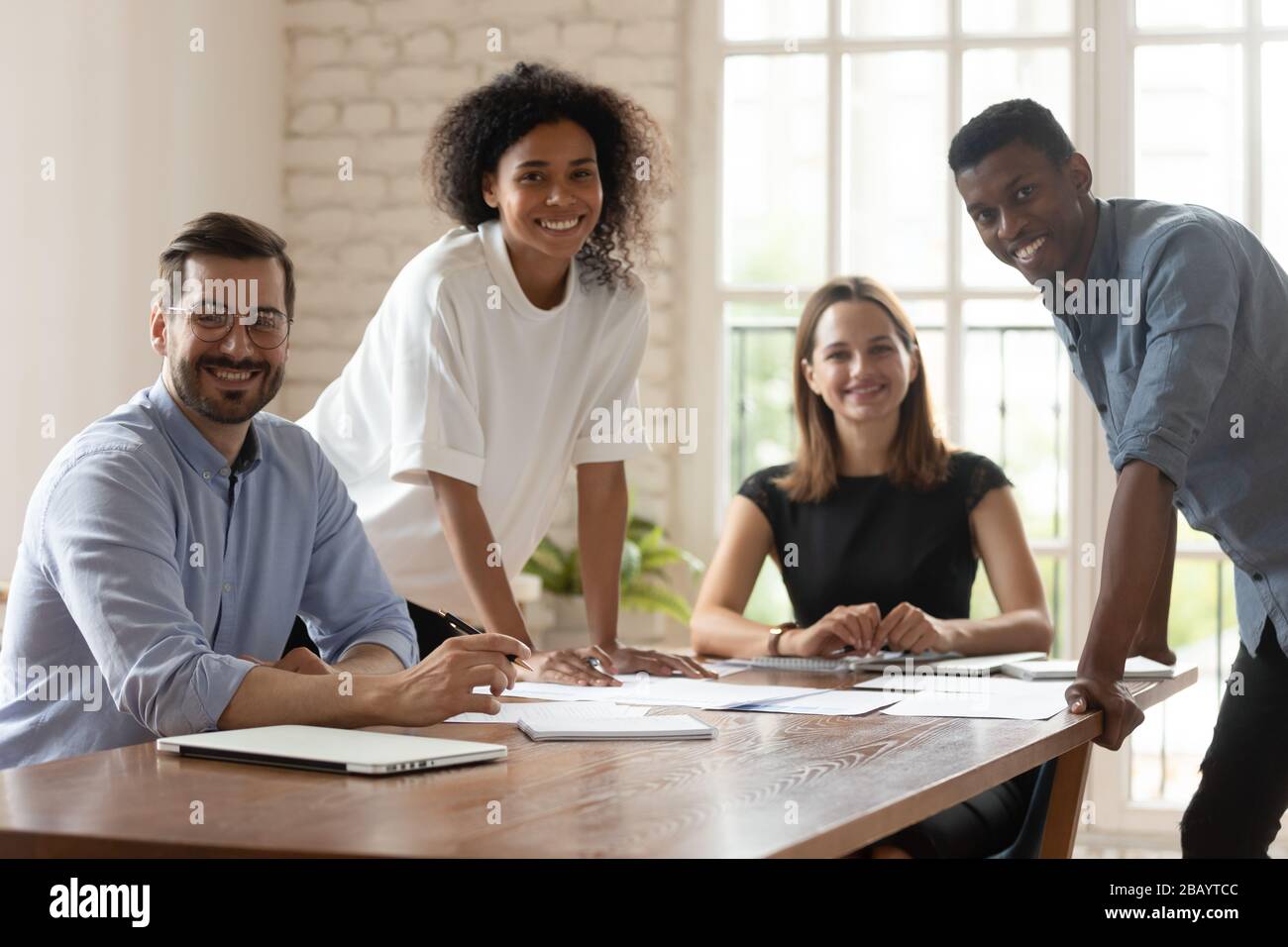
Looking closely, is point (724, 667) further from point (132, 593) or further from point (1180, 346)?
point (132, 593)

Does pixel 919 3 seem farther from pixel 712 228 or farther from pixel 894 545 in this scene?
pixel 894 545

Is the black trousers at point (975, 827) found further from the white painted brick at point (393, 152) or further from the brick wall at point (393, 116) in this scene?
the white painted brick at point (393, 152)

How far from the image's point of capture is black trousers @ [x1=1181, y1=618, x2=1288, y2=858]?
1975 millimetres

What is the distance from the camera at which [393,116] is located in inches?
182

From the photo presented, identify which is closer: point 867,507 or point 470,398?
point 470,398

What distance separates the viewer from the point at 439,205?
2650 millimetres

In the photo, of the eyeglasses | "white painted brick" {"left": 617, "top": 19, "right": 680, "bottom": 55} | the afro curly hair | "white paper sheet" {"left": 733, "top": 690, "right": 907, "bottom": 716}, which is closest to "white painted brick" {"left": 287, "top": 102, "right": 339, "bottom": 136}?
"white painted brick" {"left": 617, "top": 19, "right": 680, "bottom": 55}

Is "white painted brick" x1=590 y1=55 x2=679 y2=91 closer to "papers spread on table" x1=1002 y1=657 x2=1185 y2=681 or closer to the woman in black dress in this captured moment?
the woman in black dress

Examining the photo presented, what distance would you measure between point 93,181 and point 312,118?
3.84 ft

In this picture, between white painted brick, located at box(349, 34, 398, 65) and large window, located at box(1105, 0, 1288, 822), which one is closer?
large window, located at box(1105, 0, 1288, 822)

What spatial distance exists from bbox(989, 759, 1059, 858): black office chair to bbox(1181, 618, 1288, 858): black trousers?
20 centimetres

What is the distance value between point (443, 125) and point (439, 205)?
14cm

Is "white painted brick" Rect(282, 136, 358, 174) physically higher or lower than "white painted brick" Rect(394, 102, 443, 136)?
lower

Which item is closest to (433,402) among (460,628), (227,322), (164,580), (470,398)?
(470,398)
